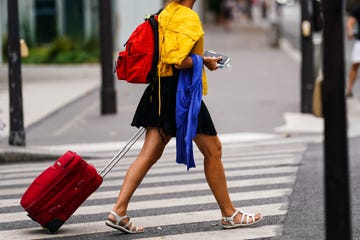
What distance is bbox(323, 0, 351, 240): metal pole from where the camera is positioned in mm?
4730

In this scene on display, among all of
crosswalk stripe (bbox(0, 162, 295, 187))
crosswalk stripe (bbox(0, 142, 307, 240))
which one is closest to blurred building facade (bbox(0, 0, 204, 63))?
crosswalk stripe (bbox(0, 142, 307, 240))

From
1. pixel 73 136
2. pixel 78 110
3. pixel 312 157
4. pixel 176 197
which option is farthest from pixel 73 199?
pixel 78 110

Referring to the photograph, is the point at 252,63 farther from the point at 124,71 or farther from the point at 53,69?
the point at 124,71

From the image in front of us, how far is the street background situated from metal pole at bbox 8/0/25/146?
0.28m

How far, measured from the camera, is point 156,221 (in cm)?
A: 735

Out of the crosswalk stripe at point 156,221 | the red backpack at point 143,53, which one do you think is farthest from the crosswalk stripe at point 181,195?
the red backpack at point 143,53

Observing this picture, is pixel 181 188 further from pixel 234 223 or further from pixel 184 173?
pixel 234 223

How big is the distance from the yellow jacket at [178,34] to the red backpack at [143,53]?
4 centimetres

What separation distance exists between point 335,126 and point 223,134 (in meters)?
9.23

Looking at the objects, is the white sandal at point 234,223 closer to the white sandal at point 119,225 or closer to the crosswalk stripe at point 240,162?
the white sandal at point 119,225

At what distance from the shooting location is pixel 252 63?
2847 centimetres

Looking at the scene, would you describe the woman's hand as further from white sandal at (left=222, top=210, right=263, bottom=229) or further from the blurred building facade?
the blurred building facade

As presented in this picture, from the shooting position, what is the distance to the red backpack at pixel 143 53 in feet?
21.8

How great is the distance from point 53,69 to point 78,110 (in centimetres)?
702
